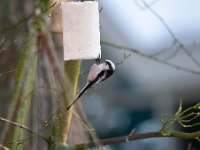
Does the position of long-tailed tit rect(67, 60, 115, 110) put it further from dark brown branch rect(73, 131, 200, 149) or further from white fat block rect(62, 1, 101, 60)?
dark brown branch rect(73, 131, 200, 149)

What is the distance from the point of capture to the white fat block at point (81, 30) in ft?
6.15

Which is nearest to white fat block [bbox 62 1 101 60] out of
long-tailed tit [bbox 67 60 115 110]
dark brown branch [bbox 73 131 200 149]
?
long-tailed tit [bbox 67 60 115 110]

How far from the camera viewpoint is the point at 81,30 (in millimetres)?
1898

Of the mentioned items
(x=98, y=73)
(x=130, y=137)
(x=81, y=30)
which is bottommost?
(x=130, y=137)

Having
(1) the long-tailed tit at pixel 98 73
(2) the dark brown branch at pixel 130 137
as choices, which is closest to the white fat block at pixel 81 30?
(1) the long-tailed tit at pixel 98 73

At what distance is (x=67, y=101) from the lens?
1932 millimetres

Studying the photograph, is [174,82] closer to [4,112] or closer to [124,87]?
[124,87]

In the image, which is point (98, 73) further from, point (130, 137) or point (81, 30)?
point (130, 137)

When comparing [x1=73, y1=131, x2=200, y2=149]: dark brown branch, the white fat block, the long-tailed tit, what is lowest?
[x1=73, y1=131, x2=200, y2=149]: dark brown branch

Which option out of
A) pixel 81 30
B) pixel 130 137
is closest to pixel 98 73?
pixel 81 30

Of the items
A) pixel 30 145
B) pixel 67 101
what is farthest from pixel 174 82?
pixel 67 101

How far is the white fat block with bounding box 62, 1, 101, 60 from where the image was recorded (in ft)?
6.15

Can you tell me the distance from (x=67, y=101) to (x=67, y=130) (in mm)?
151

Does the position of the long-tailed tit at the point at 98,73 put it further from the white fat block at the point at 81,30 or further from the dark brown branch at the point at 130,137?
the dark brown branch at the point at 130,137
